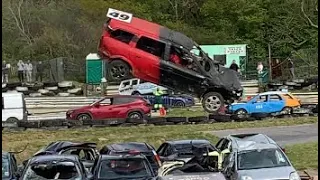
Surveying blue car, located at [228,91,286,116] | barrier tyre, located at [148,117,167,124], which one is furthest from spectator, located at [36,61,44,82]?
barrier tyre, located at [148,117,167,124]

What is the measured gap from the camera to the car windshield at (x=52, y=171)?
545 inches

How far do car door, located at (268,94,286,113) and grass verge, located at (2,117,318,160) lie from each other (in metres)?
1.88

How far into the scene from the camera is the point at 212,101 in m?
29.3

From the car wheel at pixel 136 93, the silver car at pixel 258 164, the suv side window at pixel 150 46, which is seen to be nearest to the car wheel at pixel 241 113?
the suv side window at pixel 150 46

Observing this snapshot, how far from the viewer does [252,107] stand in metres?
32.9

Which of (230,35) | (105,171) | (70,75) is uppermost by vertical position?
(230,35)

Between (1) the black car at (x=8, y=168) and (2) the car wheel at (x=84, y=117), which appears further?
(2) the car wheel at (x=84, y=117)

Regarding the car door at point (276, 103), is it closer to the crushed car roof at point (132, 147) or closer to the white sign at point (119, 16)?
the white sign at point (119, 16)

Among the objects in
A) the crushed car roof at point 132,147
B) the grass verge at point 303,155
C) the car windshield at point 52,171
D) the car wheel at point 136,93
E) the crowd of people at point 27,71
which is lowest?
the grass verge at point 303,155

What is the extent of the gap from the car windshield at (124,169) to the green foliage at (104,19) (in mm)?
A: 38696

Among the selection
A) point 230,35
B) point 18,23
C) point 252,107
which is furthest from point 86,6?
point 252,107

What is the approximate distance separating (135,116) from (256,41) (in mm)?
29449

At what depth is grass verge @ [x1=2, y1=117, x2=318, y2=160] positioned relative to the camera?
24406 mm

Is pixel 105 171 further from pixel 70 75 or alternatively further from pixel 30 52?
pixel 30 52
